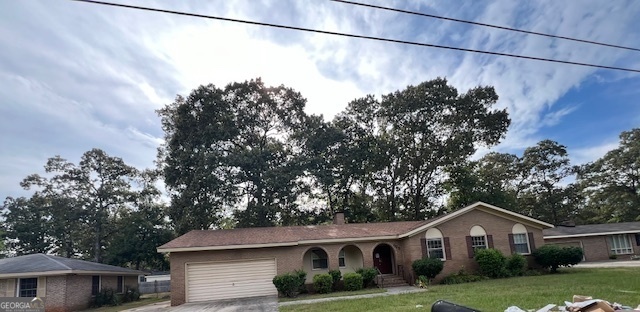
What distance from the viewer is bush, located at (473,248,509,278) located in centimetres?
1850

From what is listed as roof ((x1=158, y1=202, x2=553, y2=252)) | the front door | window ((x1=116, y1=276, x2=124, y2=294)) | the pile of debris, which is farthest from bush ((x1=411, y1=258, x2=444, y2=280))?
window ((x1=116, y1=276, x2=124, y2=294))

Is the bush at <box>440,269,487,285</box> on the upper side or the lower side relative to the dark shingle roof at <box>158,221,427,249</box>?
lower

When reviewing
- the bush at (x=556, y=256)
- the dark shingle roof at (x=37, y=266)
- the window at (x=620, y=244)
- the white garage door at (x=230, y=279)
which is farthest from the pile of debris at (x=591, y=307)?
the window at (x=620, y=244)

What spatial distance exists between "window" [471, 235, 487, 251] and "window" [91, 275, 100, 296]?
853 inches

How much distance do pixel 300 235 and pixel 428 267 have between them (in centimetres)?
676

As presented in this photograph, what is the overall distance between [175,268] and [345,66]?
1307 centimetres

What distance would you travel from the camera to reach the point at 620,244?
93.6 feet

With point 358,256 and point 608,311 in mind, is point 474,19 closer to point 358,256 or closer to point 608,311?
point 608,311

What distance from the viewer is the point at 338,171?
31000 millimetres

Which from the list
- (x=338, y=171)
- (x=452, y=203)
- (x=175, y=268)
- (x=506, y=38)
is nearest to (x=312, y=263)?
(x=175, y=268)

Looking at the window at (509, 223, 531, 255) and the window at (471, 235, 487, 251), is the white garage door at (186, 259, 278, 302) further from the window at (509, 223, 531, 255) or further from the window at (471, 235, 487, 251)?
the window at (509, 223, 531, 255)

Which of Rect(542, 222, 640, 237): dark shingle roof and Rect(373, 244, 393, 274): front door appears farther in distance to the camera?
Rect(542, 222, 640, 237): dark shingle roof

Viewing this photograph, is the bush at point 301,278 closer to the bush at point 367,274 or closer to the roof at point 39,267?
the bush at point 367,274

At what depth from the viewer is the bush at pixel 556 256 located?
18797 mm
